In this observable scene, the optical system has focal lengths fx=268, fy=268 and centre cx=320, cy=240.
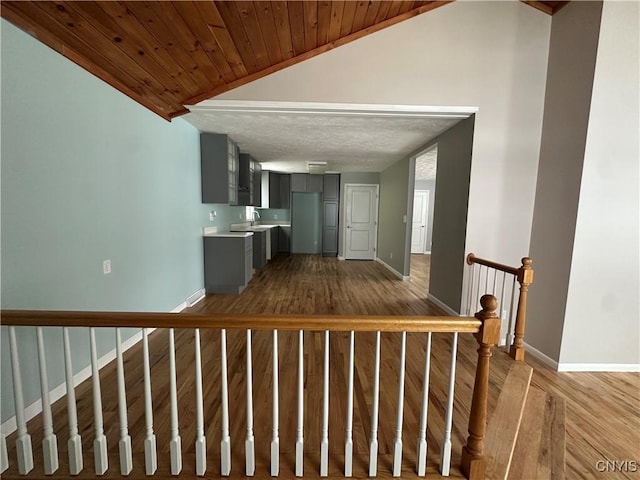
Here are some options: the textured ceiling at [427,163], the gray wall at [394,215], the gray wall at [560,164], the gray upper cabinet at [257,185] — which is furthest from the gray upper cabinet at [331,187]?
the gray wall at [560,164]

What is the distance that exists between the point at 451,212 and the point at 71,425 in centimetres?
371

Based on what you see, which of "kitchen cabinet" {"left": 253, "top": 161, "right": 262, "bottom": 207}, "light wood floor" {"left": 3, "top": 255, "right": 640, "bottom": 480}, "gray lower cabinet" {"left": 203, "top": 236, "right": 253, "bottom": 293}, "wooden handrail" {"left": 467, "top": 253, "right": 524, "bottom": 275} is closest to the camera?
"light wood floor" {"left": 3, "top": 255, "right": 640, "bottom": 480}

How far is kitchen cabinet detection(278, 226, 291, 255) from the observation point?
793cm

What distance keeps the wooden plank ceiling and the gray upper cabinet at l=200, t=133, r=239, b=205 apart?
31.4 inches

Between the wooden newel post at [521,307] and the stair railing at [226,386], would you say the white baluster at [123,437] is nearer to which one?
the stair railing at [226,386]

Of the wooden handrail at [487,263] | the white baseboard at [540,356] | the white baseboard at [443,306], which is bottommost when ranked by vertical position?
the white baseboard at [540,356]

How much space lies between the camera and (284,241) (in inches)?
315

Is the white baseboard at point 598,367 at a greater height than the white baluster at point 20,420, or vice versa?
the white baluster at point 20,420

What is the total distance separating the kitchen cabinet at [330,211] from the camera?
7.41m

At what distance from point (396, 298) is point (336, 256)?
3.51 metres

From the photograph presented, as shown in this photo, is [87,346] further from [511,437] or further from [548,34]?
[548,34]

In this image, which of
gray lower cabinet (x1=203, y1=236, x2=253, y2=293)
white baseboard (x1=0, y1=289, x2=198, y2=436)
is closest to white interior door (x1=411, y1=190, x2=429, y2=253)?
gray lower cabinet (x1=203, y1=236, x2=253, y2=293)

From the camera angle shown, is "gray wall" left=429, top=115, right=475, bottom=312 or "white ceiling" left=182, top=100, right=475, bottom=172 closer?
"white ceiling" left=182, top=100, right=475, bottom=172

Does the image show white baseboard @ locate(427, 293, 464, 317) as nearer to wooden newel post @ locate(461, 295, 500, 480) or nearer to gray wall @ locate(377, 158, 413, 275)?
gray wall @ locate(377, 158, 413, 275)
